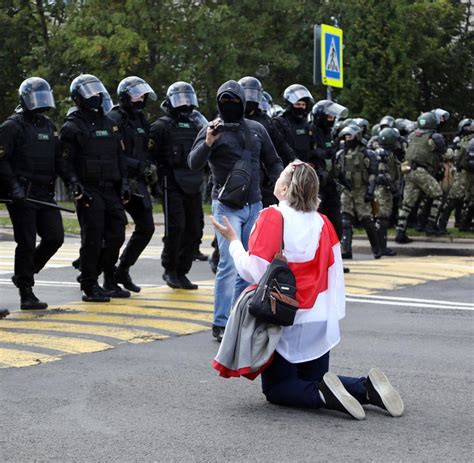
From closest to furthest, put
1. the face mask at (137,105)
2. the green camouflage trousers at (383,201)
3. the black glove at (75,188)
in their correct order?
the black glove at (75,188), the face mask at (137,105), the green camouflage trousers at (383,201)

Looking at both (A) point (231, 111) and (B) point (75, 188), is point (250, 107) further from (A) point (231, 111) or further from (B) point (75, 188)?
(A) point (231, 111)

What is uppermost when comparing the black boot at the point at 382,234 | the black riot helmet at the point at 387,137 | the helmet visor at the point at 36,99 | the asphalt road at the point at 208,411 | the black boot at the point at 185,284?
the helmet visor at the point at 36,99

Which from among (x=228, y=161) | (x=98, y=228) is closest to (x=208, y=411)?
(x=228, y=161)

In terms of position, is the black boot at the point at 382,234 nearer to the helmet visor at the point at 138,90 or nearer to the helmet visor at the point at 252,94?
the helmet visor at the point at 252,94

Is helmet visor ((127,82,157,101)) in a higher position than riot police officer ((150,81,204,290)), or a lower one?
higher

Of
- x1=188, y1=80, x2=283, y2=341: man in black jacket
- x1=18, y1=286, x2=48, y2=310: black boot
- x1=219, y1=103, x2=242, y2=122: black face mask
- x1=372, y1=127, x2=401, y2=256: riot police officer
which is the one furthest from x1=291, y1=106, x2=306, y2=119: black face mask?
x1=372, y1=127, x2=401, y2=256: riot police officer

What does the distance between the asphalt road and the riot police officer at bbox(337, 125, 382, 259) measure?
799cm

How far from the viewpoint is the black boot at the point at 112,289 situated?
478 inches

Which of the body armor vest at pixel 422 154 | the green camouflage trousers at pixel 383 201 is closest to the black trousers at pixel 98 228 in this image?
the green camouflage trousers at pixel 383 201

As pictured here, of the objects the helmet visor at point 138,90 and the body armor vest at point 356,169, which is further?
the body armor vest at point 356,169

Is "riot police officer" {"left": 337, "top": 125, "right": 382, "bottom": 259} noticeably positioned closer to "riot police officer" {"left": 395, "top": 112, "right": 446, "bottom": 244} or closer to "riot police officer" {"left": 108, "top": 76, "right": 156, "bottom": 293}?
"riot police officer" {"left": 395, "top": 112, "right": 446, "bottom": 244}

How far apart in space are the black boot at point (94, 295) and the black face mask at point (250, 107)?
2.13 meters

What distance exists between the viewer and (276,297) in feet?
22.2

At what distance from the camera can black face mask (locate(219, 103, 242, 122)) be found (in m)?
9.33
